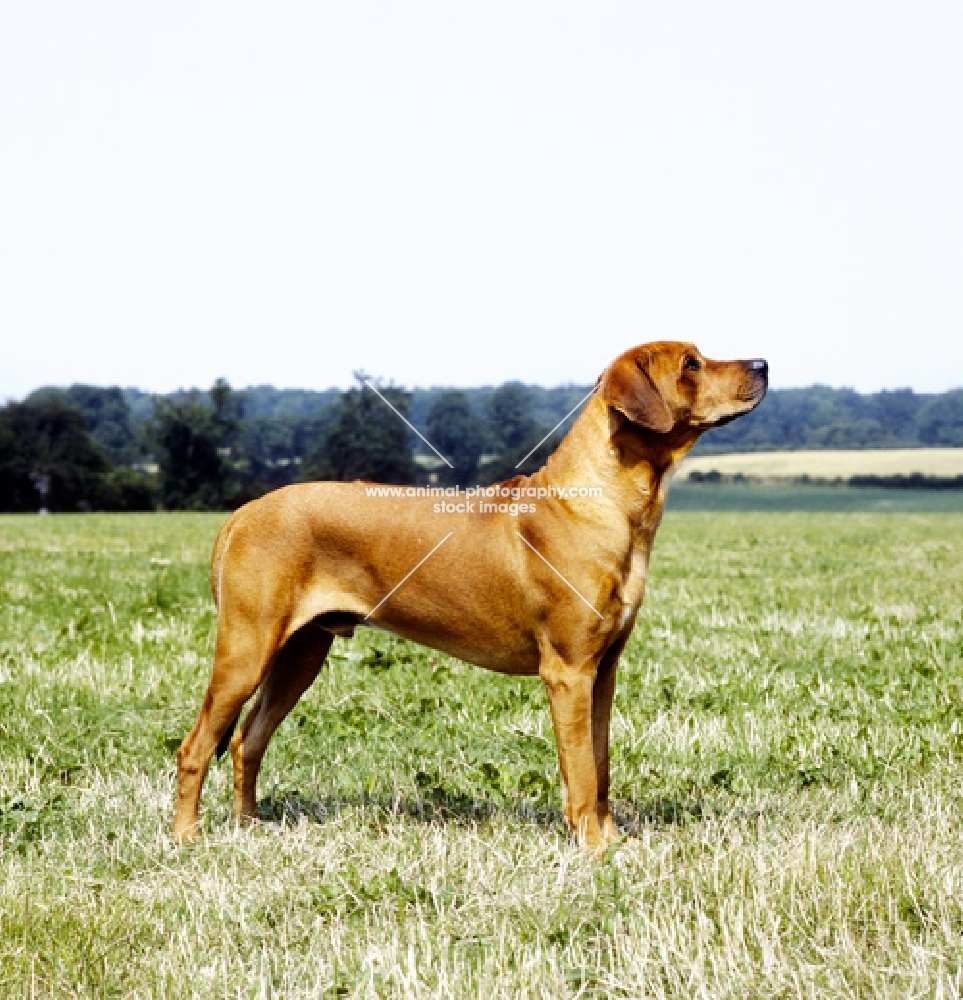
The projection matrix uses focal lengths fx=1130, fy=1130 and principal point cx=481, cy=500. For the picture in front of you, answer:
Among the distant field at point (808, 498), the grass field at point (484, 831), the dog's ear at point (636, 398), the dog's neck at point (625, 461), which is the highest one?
the dog's ear at point (636, 398)

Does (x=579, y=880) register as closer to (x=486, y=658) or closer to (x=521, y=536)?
(x=486, y=658)

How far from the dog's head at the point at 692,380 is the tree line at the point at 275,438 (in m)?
43.8

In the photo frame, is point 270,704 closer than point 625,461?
No

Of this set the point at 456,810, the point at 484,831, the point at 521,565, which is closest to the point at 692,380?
the point at 521,565

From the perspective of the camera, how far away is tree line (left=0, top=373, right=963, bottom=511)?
59406 millimetres

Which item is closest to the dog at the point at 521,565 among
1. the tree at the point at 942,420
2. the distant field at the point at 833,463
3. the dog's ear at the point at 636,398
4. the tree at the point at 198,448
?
the dog's ear at the point at 636,398

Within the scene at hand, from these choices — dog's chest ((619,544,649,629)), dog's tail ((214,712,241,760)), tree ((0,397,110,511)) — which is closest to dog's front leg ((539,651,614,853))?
dog's chest ((619,544,649,629))

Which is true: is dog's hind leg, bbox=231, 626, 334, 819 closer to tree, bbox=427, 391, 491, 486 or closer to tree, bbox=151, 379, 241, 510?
tree, bbox=427, 391, 491, 486

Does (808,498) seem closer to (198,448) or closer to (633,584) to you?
(198,448)

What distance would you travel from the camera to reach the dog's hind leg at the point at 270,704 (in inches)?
219

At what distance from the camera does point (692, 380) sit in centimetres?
500

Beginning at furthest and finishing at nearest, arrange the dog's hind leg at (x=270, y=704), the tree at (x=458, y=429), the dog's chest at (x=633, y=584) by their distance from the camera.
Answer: the tree at (x=458, y=429) < the dog's hind leg at (x=270, y=704) < the dog's chest at (x=633, y=584)

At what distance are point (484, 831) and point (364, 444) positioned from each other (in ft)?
185

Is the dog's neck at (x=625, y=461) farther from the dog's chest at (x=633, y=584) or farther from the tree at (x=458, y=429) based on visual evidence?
the tree at (x=458, y=429)
